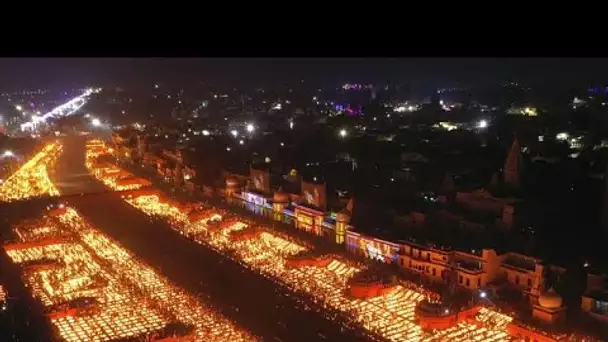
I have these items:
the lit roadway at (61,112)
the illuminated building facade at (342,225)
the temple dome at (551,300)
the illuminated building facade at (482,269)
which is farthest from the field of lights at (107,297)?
the lit roadway at (61,112)

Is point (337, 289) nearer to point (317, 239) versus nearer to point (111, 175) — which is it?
point (317, 239)

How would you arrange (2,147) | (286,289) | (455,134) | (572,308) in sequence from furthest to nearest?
(2,147) → (455,134) → (286,289) → (572,308)

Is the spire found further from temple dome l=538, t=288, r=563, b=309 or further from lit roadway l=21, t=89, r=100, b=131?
lit roadway l=21, t=89, r=100, b=131

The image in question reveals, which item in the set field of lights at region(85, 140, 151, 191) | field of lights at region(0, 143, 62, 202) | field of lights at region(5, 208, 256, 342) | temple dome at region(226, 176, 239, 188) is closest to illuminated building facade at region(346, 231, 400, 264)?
field of lights at region(5, 208, 256, 342)

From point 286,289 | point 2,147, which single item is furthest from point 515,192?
point 2,147

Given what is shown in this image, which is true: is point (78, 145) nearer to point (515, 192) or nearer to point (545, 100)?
point (515, 192)

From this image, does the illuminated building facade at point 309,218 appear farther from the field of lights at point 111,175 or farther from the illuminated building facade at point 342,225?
the field of lights at point 111,175

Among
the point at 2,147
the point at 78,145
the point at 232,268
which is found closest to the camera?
the point at 232,268
